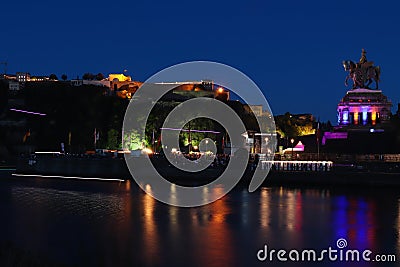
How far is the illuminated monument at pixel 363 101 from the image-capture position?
100875mm

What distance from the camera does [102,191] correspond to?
2315 inches

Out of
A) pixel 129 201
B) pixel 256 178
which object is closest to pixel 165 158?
pixel 256 178

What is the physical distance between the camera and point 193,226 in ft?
124

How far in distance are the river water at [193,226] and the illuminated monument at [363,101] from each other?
1785 inches

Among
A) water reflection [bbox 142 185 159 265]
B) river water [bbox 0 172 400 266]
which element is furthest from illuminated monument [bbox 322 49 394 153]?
water reflection [bbox 142 185 159 265]

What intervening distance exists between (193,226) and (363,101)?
230 ft

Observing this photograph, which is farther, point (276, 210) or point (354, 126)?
point (354, 126)

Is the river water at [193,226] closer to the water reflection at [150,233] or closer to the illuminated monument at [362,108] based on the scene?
the water reflection at [150,233]

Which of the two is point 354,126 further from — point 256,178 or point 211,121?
point 256,178

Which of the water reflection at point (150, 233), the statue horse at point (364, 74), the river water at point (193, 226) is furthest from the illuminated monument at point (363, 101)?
the water reflection at point (150, 233)

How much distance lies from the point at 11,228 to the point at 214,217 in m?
13.0

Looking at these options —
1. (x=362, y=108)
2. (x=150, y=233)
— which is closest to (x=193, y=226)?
(x=150, y=233)

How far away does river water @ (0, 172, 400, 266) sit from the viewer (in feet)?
96.6

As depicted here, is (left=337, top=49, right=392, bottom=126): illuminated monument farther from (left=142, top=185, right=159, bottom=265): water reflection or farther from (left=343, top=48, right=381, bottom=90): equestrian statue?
(left=142, top=185, right=159, bottom=265): water reflection
